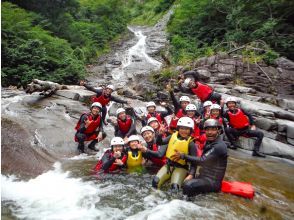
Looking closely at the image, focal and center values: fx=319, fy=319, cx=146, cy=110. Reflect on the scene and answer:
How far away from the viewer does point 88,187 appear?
6.73 m

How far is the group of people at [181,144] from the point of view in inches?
240

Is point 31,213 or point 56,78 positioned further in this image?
point 56,78

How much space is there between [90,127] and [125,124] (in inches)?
41.6

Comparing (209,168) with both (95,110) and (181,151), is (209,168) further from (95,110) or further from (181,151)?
(95,110)

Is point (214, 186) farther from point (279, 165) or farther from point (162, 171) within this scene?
point (279, 165)

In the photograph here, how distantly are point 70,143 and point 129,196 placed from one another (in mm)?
4372

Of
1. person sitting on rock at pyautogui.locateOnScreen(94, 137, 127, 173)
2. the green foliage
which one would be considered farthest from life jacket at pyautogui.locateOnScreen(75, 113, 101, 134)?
the green foliage

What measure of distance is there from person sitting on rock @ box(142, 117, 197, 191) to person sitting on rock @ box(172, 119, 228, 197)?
305 mm

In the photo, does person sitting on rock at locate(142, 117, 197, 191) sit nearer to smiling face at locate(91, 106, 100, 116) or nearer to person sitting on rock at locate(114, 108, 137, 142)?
person sitting on rock at locate(114, 108, 137, 142)

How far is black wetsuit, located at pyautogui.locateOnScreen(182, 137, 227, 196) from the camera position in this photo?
5.98 meters

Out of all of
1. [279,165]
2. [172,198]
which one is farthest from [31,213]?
[279,165]

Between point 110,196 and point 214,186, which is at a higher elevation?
point 214,186

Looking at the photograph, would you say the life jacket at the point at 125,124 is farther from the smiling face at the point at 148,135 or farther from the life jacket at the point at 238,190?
the life jacket at the point at 238,190

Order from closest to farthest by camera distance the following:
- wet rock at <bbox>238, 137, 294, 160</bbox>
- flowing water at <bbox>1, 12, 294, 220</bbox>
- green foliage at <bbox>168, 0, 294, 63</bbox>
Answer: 1. flowing water at <bbox>1, 12, 294, 220</bbox>
2. wet rock at <bbox>238, 137, 294, 160</bbox>
3. green foliage at <bbox>168, 0, 294, 63</bbox>
